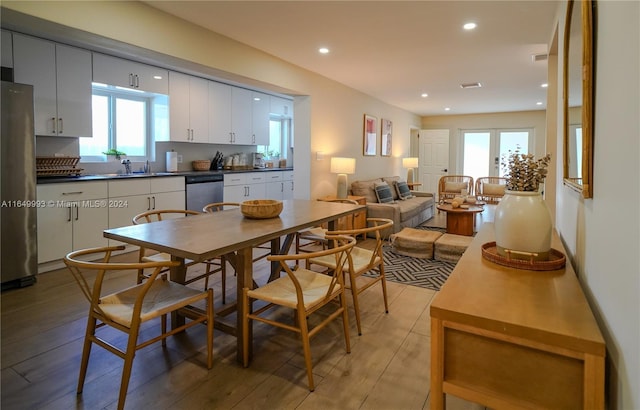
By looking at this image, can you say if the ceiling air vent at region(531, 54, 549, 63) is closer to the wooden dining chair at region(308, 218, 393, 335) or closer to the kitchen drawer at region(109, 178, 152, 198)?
the wooden dining chair at region(308, 218, 393, 335)

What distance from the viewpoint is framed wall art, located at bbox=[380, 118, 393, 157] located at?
7613 millimetres

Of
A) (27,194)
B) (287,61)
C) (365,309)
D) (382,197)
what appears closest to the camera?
(365,309)

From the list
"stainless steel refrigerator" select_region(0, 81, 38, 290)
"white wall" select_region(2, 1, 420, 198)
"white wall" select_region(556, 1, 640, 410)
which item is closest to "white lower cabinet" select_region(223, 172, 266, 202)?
"white wall" select_region(2, 1, 420, 198)

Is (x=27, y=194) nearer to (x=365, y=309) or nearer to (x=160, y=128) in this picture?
(x=160, y=128)

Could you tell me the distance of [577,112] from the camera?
144 cm

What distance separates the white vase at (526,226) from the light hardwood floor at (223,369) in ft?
2.80

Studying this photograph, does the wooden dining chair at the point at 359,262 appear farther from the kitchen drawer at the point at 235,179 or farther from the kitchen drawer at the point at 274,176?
the kitchen drawer at the point at 274,176

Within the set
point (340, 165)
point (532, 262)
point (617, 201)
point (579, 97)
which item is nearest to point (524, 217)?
point (532, 262)

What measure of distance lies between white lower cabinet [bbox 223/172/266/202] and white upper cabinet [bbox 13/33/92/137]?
2037 millimetres

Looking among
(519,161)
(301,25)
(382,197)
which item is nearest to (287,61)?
(301,25)

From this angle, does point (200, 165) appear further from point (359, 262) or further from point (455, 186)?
point (455, 186)

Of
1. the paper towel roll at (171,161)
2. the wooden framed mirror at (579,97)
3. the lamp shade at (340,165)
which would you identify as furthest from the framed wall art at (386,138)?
the wooden framed mirror at (579,97)

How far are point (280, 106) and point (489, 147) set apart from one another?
19.1 feet

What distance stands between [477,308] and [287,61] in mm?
4198
